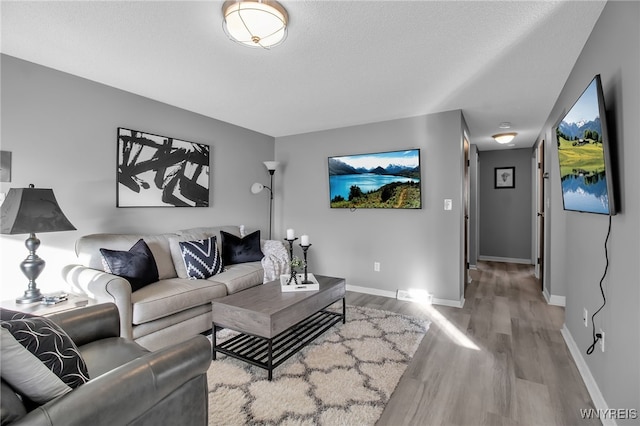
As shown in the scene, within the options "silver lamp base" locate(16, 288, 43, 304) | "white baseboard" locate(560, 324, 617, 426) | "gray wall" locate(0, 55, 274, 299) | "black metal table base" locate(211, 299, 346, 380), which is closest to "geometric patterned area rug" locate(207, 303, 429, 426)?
"black metal table base" locate(211, 299, 346, 380)

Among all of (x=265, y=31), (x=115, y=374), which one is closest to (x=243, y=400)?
(x=115, y=374)

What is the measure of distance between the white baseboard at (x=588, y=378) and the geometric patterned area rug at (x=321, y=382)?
1.09m

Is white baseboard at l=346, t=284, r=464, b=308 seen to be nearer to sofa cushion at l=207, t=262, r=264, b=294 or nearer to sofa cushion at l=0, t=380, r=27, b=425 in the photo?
sofa cushion at l=207, t=262, r=264, b=294

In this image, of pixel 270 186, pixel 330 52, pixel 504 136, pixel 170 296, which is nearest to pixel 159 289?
pixel 170 296

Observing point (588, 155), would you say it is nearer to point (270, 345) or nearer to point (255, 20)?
point (255, 20)

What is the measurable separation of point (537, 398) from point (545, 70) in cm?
247

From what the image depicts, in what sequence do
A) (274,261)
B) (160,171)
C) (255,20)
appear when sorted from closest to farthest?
1. (255,20)
2. (160,171)
3. (274,261)

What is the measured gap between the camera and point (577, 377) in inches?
83.7

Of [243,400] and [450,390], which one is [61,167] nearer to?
[243,400]

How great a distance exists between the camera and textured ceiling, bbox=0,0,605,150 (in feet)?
5.99

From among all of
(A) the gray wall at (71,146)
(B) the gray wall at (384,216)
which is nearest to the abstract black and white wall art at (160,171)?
(A) the gray wall at (71,146)

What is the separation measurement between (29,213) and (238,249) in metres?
1.91

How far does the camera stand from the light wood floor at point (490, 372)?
1.77 metres

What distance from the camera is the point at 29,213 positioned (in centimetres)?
206
